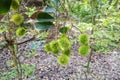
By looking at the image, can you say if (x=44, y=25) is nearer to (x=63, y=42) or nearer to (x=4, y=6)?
(x=63, y=42)

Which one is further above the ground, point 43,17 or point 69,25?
point 43,17

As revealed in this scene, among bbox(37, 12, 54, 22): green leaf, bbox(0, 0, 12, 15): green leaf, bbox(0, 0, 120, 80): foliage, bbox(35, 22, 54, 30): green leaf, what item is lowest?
bbox(0, 0, 120, 80): foliage

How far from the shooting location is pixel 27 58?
8.41ft

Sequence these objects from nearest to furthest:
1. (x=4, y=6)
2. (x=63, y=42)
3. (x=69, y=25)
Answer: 1. (x=4, y=6)
2. (x=63, y=42)
3. (x=69, y=25)

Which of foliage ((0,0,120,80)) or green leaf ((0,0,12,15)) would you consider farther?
foliage ((0,0,120,80))

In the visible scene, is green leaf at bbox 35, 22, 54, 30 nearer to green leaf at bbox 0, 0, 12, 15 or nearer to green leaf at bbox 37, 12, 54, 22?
green leaf at bbox 37, 12, 54, 22

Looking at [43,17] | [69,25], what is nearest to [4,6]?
[43,17]

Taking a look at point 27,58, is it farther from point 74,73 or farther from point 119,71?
point 119,71

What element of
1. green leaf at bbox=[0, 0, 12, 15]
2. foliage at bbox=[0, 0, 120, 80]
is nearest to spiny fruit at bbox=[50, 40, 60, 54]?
foliage at bbox=[0, 0, 120, 80]

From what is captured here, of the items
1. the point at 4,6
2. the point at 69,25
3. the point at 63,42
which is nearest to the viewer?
the point at 4,6

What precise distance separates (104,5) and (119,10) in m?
0.19

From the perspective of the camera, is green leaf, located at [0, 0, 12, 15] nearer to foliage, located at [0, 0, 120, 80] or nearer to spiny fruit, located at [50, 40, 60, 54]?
foliage, located at [0, 0, 120, 80]

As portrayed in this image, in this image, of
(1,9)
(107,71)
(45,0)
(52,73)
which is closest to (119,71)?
(107,71)

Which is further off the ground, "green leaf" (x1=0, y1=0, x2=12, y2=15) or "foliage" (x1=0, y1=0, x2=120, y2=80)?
"green leaf" (x1=0, y1=0, x2=12, y2=15)
